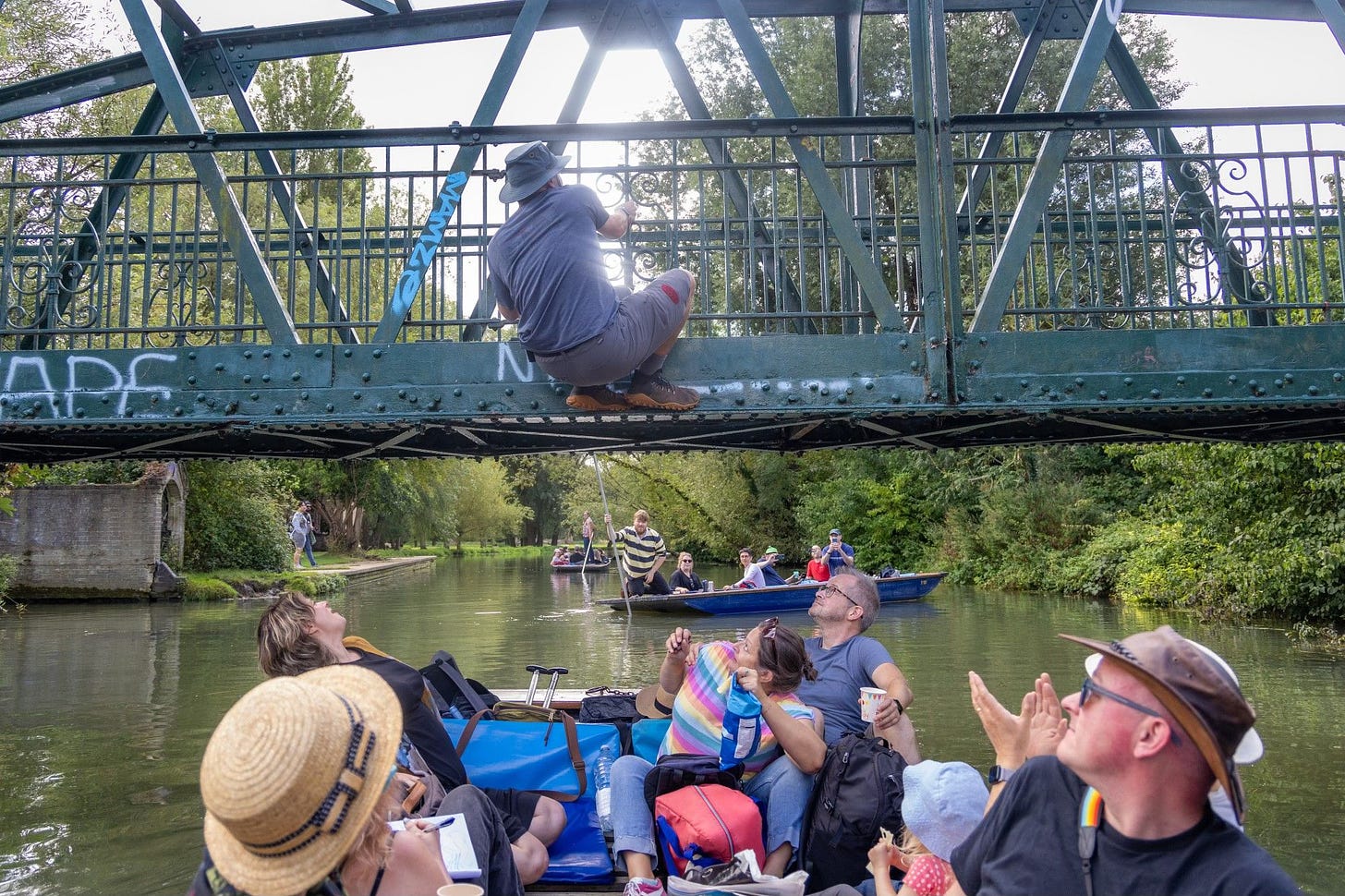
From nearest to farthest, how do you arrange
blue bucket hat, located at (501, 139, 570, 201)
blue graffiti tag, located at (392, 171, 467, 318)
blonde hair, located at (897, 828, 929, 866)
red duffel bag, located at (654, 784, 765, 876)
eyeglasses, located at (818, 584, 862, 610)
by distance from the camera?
blonde hair, located at (897, 828, 929, 866) < red duffel bag, located at (654, 784, 765, 876) < blue bucket hat, located at (501, 139, 570, 201) < blue graffiti tag, located at (392, 171, 467, 318) < eyeglasses, located at (818, 584, 862, 610)

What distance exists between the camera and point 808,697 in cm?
520

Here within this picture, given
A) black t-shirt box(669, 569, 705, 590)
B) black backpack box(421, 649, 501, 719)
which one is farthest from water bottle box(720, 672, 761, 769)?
black t-shirt box(669, 569, 705, 590)

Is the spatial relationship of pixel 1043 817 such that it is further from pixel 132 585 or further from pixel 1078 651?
pixel 132 585

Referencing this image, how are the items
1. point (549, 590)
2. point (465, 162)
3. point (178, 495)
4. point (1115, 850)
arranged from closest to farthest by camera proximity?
point (1115, 850), point (465, 162), point (178, 495), point (549, 590)

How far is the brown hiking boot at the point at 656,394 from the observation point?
16.3 feet

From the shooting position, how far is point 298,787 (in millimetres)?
2117

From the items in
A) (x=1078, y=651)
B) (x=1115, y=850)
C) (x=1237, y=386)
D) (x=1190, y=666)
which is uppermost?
(x=1237, y=386)

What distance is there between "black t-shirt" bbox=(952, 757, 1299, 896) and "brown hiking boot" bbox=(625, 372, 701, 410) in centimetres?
269

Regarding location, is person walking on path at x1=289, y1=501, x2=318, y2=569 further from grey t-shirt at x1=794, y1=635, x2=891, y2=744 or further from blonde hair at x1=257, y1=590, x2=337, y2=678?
blonde hair at x1=257, y1=590, x2=337, y2=678

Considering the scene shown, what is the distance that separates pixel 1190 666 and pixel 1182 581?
18.1 metres

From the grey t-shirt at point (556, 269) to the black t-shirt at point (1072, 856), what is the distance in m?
2.73

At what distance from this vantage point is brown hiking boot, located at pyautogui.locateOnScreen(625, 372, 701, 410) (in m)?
4.98

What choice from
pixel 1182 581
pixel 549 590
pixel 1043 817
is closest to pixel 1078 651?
pixel 1182 581

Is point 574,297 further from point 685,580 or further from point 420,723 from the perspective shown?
point 685,580
